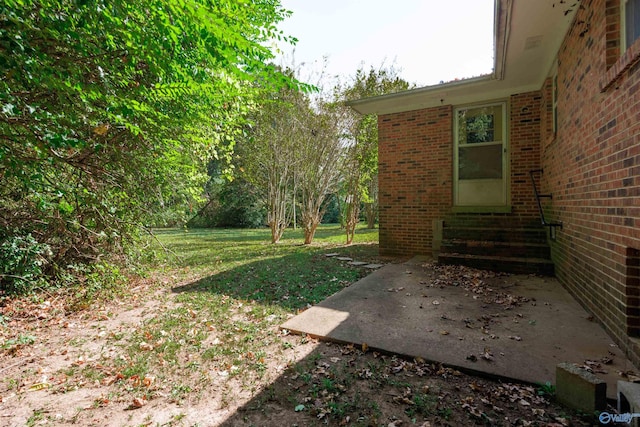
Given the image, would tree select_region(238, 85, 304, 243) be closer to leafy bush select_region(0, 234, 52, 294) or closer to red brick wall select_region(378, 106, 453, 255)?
red brick wall select_region(378, 106, 453, 255)

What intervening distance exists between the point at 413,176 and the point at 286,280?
387 cm

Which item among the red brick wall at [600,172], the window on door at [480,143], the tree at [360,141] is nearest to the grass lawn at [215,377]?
the red brick wall at [600,172]

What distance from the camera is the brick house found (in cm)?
262

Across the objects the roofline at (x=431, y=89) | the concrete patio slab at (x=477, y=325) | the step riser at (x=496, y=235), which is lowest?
the concrete patio slab at (x=477, y=325)

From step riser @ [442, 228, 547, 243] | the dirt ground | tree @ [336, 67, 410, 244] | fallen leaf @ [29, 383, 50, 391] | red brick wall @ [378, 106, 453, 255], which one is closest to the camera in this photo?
the dirt ground

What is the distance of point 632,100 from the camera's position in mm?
2396

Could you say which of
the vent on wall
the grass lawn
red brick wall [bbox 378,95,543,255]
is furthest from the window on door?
the grass lawn

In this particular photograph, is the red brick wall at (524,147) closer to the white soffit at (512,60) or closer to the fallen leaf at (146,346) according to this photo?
the white soffit at (512,60)

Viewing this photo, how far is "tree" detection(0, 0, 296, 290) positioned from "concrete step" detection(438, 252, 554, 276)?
4683 millimetres

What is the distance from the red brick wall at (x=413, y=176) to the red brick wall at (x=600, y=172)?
2.39m

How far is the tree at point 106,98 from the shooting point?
2193mm

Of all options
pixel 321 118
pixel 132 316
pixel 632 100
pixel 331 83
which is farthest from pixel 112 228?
pixel 331 83

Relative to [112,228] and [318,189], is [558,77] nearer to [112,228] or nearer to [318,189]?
[318,189]

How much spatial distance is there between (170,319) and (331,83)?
355 inches
